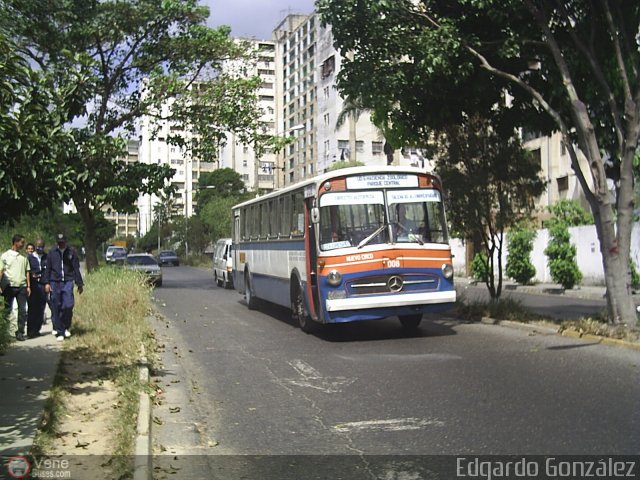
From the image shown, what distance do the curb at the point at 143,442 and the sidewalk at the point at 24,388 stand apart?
923mm

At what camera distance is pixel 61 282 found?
1277 centimetres

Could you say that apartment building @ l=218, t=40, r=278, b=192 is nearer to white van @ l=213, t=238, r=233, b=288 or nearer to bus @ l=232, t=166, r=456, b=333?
white van @ l=213, t=238, r=233, b=288

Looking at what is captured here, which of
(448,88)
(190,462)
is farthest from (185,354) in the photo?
(448,88)

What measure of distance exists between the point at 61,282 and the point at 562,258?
70.2 feet

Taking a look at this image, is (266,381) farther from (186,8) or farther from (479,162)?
(186,8)

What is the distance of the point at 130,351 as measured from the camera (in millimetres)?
11047

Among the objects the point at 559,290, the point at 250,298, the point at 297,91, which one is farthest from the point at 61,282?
the point at 297,91

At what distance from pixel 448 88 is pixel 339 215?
13.0 ft

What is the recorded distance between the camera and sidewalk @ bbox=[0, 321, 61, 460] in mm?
6336

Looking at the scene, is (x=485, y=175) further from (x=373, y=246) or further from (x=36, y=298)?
(x=36, y=298)

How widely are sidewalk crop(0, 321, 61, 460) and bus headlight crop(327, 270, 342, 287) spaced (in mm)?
4683

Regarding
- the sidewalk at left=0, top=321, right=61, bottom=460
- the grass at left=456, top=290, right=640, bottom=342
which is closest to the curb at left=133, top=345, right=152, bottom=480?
the sidewalk at left=0, top=321, right=61, bottom=460

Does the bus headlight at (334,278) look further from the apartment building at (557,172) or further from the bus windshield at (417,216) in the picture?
the apartment building at (557,172)

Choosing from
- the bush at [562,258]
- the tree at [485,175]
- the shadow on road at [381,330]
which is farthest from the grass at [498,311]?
the bush at [562,258]
